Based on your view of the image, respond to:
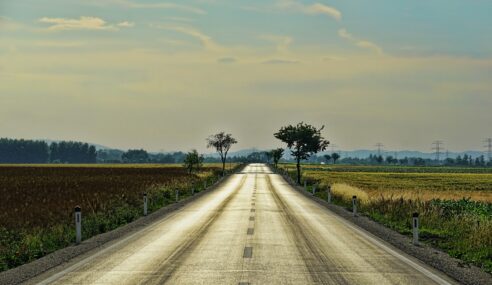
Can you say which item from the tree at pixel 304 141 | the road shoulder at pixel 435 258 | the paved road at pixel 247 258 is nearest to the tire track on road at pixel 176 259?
the paved road at pixel 247 258

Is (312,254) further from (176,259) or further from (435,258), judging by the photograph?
(176,259)

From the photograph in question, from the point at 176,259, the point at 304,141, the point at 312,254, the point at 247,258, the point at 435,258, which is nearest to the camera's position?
the point at 176,259

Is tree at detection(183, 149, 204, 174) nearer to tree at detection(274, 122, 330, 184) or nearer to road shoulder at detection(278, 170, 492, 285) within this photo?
tree at detection(274, 122, 330, 184)

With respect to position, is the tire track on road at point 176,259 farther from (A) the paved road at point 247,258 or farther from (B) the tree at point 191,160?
(B) the tree at point 191,160

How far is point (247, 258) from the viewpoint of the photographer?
11773mm

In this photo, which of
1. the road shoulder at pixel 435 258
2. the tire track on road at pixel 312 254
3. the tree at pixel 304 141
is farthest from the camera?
the tree at pixel 304 141

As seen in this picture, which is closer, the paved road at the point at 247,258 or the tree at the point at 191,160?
the paved road at the point at 247,258

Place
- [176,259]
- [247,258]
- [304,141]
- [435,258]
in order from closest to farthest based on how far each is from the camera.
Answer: [176,259] → [247,258] → [435,258] → [304,141]

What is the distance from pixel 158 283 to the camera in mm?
9094

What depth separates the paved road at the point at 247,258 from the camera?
9.59 meters

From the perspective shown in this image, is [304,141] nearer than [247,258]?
No

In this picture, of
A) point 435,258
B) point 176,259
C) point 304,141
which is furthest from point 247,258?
point 304,141

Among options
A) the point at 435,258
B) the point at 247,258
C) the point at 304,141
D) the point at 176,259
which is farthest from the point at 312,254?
the point at 304,141

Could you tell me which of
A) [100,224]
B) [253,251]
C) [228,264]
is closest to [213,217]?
[100,224]
